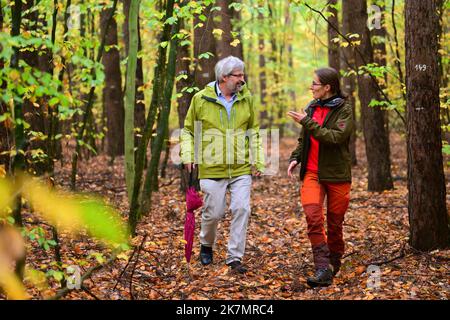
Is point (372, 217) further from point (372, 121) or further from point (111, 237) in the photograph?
point (111, 237)

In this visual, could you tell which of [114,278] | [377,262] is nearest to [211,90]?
[114,278]

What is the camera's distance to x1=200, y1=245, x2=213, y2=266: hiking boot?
247 inches

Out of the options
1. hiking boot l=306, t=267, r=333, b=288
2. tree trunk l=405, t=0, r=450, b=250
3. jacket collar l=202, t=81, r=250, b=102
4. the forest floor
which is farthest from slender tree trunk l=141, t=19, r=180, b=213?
tree trunk l=405, t=0, r=450, b=250

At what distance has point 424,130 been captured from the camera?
5.81 meters

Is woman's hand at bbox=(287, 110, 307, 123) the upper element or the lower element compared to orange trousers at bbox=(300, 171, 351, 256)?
upper

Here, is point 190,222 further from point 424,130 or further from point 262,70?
point 262,70

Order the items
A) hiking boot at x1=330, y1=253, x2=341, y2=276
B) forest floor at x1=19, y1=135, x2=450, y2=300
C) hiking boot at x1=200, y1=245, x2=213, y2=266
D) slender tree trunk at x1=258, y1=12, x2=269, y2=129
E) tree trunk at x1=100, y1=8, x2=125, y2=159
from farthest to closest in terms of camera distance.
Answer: slender tree trunk at x1=258, y1=12, x2=269, y2=129 < tree trunk at x1=100, y1=8, x2=125, y2=159 < hiking boot at x1=200, y1=245, x2=213, y2=266 < hiking boot at x1=330, y1=253, x2=341, y2=276 < forest floor at x1=19, y1=135, x2=450, y2=300


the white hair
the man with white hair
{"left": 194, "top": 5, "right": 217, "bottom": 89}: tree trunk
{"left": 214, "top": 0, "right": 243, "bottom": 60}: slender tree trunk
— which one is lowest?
the man with white hair

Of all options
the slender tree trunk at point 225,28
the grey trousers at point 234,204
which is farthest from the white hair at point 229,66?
the slender tree trunk at point 225,28

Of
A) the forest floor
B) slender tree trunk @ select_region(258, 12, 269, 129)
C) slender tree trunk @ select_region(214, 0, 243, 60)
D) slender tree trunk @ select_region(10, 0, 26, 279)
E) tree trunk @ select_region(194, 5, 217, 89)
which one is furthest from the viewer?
A: slender tree trunk @ select_region(258, 12, 269, 129)

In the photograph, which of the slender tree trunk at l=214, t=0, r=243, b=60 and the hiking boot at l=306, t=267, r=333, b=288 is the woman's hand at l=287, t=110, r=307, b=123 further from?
the slender tree trunk at l=214, t=0, r=243, b=60

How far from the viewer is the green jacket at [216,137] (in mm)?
5902

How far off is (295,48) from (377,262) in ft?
116
